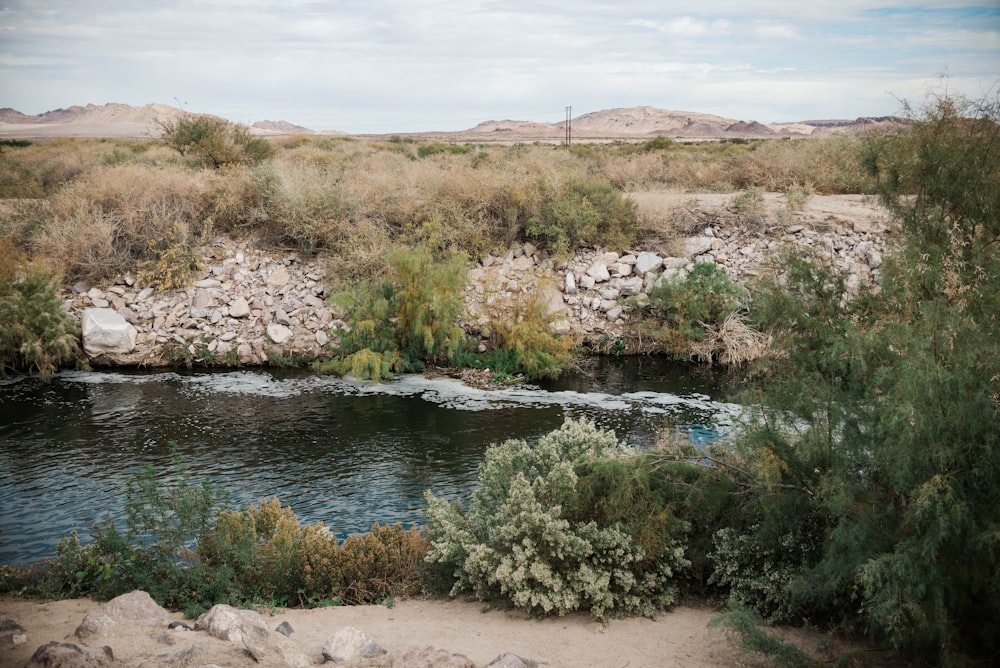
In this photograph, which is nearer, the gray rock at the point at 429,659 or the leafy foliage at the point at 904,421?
the leafy foliage at the point at 904,421

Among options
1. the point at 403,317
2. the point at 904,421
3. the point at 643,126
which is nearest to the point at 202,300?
the point at 403,317

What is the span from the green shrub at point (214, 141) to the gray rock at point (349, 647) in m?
24.1

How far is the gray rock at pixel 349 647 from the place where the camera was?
602 cm

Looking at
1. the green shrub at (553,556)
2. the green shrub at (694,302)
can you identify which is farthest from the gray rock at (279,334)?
the green shrub at (553,556)

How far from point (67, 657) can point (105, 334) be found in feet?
45.7

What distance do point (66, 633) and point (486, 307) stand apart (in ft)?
40.3

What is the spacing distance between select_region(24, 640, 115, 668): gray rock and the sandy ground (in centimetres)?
26

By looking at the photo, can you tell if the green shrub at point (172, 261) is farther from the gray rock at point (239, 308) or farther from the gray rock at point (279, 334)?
the gray rock at point (279, 334)

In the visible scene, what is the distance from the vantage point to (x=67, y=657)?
5184mm

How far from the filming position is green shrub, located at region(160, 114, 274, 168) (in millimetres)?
27250

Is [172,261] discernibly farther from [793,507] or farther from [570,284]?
[793,507]

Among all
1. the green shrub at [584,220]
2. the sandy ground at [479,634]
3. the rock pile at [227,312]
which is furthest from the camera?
the green shrub at [584,220]

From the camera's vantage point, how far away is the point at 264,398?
1542cm

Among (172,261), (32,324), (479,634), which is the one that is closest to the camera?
(479,634)
